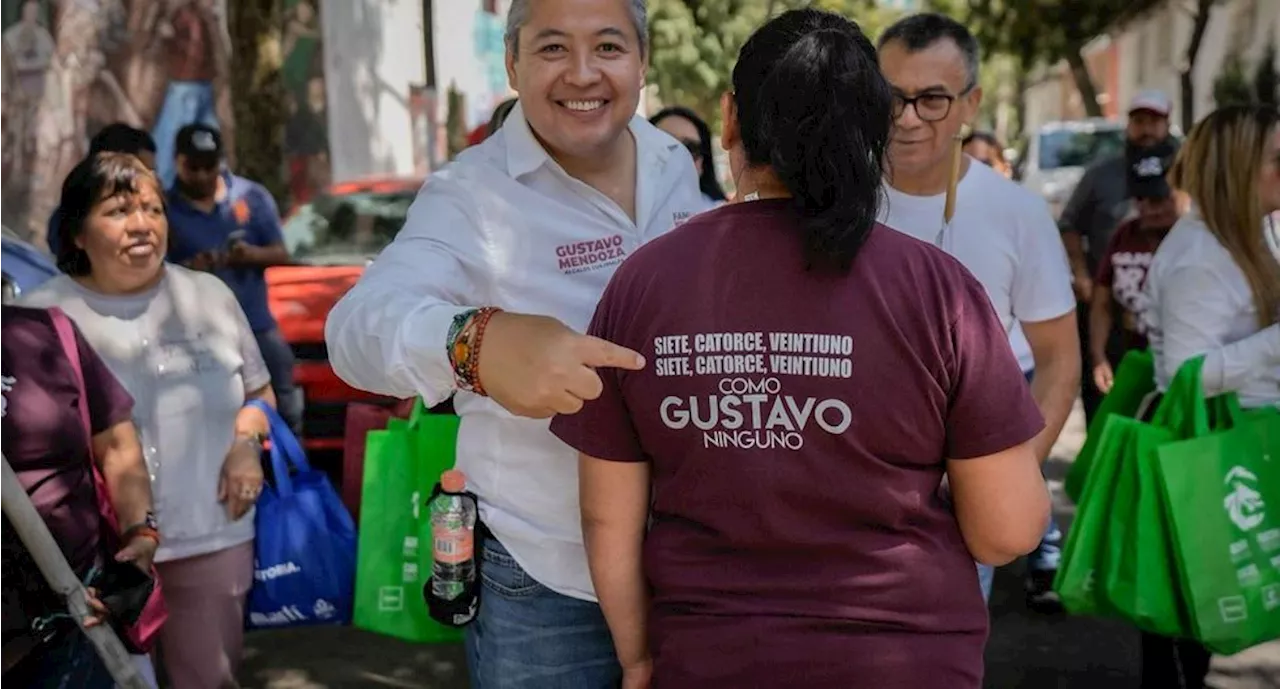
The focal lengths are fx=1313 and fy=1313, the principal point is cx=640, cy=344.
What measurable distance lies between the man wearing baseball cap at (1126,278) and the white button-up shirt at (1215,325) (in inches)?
55.3

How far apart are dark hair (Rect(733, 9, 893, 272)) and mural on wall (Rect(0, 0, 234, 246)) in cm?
1050

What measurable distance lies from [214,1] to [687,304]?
45.8ft

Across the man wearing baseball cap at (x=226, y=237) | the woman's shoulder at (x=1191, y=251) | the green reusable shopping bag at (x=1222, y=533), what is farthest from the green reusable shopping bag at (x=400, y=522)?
the man wearing baseball cap at (x=226, y=237)

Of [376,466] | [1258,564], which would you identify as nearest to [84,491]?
[376,466]

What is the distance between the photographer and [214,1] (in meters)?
14.3

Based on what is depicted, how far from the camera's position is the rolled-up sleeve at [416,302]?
169 centimetres

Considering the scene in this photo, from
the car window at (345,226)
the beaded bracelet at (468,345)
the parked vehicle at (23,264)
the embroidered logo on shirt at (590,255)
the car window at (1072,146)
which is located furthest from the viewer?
the car window at (1072,146)

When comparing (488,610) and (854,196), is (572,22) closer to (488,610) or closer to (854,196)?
(854,196)

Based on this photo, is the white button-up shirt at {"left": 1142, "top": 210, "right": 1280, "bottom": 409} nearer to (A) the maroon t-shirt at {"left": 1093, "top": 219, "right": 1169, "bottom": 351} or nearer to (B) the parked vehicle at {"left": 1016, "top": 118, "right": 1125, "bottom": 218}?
(A) the maroon t-shirt at {"left": 1093, "top": 219, "right": 1169, "bottom": 351}

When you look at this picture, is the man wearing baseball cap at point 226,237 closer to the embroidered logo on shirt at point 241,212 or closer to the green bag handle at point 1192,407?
the embroidered logo on shirt at point 241,212

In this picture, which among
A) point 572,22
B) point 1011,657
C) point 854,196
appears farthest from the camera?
point 1011,657

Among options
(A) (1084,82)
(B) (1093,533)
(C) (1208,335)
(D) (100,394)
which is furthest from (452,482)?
(A) (1084,82)

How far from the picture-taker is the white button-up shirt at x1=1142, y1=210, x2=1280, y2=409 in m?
3.53

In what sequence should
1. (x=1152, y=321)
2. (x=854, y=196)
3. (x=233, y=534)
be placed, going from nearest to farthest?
(x=854, y=196) < (x=233, y=534) < (x=1152, y=321)
